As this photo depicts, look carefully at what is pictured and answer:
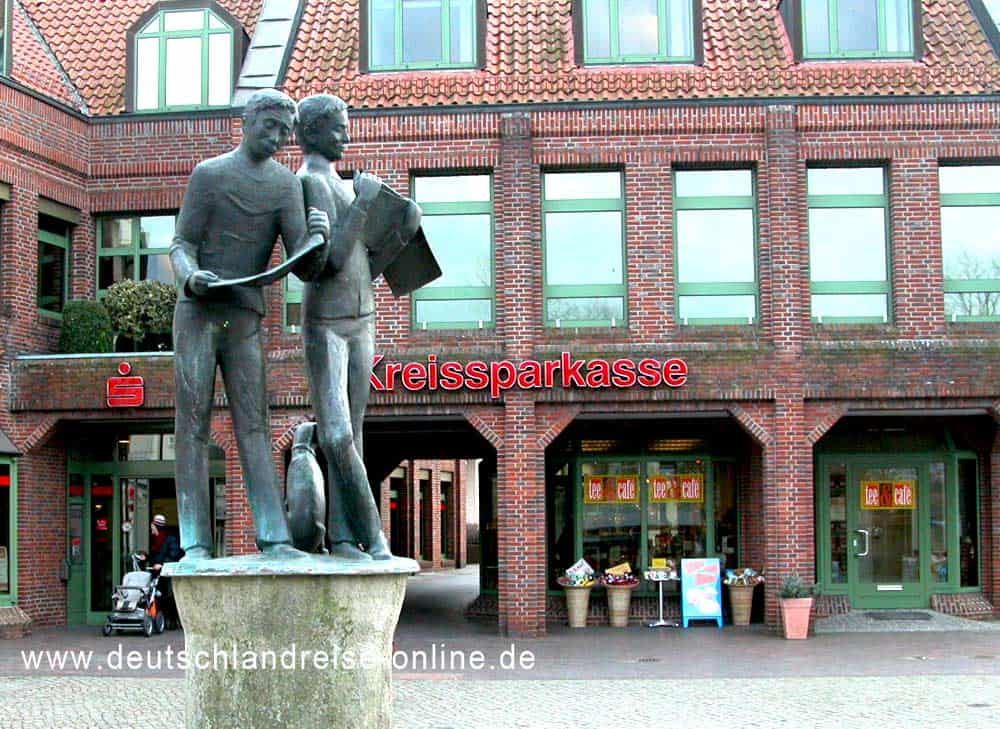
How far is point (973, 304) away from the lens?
22.0 metres

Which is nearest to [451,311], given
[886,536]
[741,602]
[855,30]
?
[741,602]

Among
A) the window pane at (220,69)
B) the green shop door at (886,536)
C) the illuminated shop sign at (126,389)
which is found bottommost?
the green shop door at (886,536)

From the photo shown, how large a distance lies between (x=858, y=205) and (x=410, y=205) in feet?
46.6

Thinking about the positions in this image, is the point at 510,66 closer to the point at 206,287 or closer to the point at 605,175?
the point at 605,175

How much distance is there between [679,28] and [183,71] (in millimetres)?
7738

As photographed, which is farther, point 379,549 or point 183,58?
point 183,58

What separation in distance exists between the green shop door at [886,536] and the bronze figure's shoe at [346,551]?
16058 millimetres

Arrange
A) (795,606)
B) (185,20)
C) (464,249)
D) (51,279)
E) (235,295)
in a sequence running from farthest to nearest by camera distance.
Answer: (185,20) → (51,279) → (464,249) → (795,606) → (235,295)

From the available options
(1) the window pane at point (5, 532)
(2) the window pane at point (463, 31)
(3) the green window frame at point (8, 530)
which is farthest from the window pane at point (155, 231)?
(2) the window pane at point (463, 31)

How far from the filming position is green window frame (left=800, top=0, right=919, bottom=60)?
22.3 meters

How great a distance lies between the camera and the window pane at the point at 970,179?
22031 mm

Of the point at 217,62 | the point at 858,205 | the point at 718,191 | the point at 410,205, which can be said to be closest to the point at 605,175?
the point at 718,191

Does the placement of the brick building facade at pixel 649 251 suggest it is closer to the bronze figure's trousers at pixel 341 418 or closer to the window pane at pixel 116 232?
the window pane at pixel 116 232

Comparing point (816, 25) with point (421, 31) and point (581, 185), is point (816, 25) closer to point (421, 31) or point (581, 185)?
point (581, 185)
